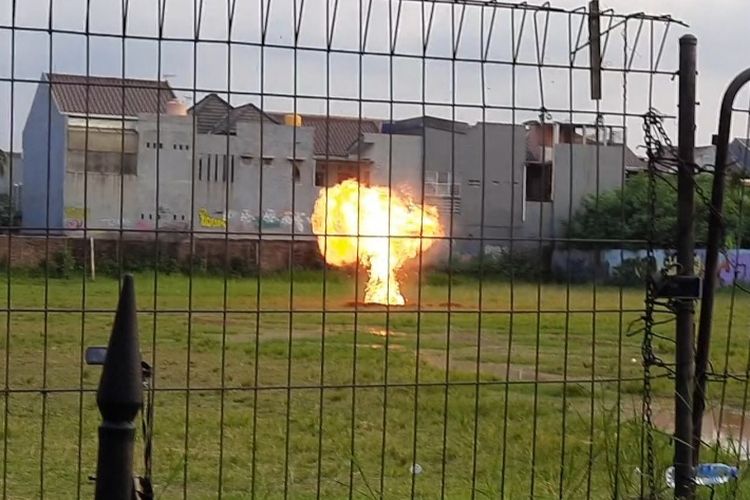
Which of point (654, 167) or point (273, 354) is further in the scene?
point (273, 354)

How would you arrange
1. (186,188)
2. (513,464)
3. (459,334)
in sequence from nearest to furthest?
(186,188)
(513,464)
(459,334)

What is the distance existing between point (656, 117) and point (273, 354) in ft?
26.7

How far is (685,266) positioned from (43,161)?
2399 millimetres

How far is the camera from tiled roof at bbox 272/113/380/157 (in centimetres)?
388

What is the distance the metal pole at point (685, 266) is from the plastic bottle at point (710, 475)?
4 cm

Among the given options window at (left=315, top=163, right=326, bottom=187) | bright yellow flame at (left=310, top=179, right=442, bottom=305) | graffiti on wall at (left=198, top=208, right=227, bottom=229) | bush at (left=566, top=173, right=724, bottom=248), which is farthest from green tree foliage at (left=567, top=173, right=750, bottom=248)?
graffiti on wall at (left=198, top=208, right=227, bottom=229)

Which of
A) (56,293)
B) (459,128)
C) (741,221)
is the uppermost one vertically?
(459,128)

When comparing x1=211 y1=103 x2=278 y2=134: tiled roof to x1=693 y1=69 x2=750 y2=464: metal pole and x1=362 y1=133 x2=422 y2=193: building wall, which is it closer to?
x1=362 y1=133 x2=422 y2=193: building wall

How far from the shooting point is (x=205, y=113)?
12.6 ft

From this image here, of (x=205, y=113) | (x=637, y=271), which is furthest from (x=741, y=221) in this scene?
(x=205, y=113)

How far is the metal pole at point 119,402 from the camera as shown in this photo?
2354 mm

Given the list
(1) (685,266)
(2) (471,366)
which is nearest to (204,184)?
(1) (685,266)

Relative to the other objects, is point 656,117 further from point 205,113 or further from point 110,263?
point 110,263

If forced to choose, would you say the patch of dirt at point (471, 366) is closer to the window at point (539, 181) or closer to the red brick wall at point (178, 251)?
→ the red brick wall at point (178, 251)
